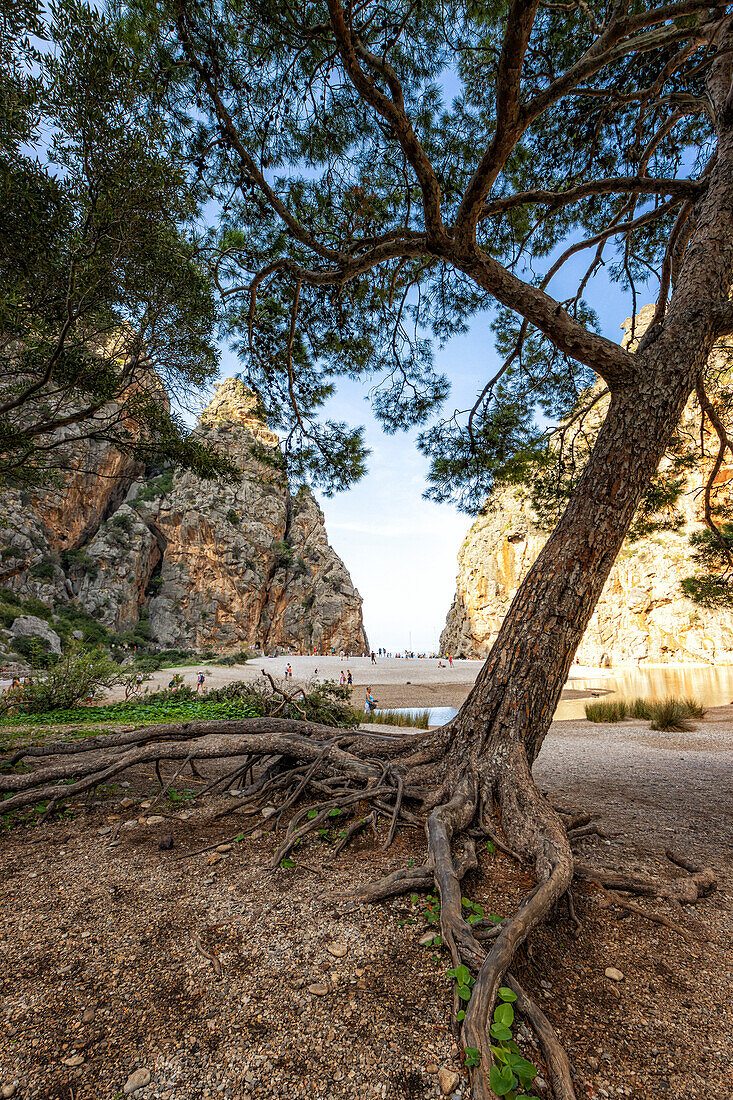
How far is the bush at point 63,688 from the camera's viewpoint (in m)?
9.09

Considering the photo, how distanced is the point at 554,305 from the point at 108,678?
12.6 m

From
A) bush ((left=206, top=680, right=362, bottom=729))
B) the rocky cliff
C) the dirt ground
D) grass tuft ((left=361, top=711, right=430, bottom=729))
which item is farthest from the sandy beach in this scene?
the rocky cliff

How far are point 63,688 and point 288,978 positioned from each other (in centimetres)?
1005

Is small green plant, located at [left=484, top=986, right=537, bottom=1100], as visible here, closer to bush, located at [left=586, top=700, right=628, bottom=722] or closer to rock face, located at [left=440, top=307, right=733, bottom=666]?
bush, located at [left=586, top=700, right=628, bottom=722]

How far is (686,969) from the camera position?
1779 mm

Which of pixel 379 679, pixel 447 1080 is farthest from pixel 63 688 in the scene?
pixel 379 679

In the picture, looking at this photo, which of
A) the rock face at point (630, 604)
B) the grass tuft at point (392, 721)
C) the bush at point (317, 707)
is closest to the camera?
the bush at point (317, 707)

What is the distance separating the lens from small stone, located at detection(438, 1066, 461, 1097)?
122 centimetres

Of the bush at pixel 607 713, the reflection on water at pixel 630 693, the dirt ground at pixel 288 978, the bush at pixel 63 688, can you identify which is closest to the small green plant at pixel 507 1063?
the dirt ground at pixel 288 978

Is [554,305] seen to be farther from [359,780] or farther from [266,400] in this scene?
[359,780]

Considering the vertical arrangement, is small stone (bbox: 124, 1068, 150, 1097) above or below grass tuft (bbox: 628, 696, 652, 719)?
above

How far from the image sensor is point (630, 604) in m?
42.9

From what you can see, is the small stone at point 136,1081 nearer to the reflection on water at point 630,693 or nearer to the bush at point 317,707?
the bush at point 317,707

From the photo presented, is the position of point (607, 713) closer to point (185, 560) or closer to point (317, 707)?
point (317, 707)
